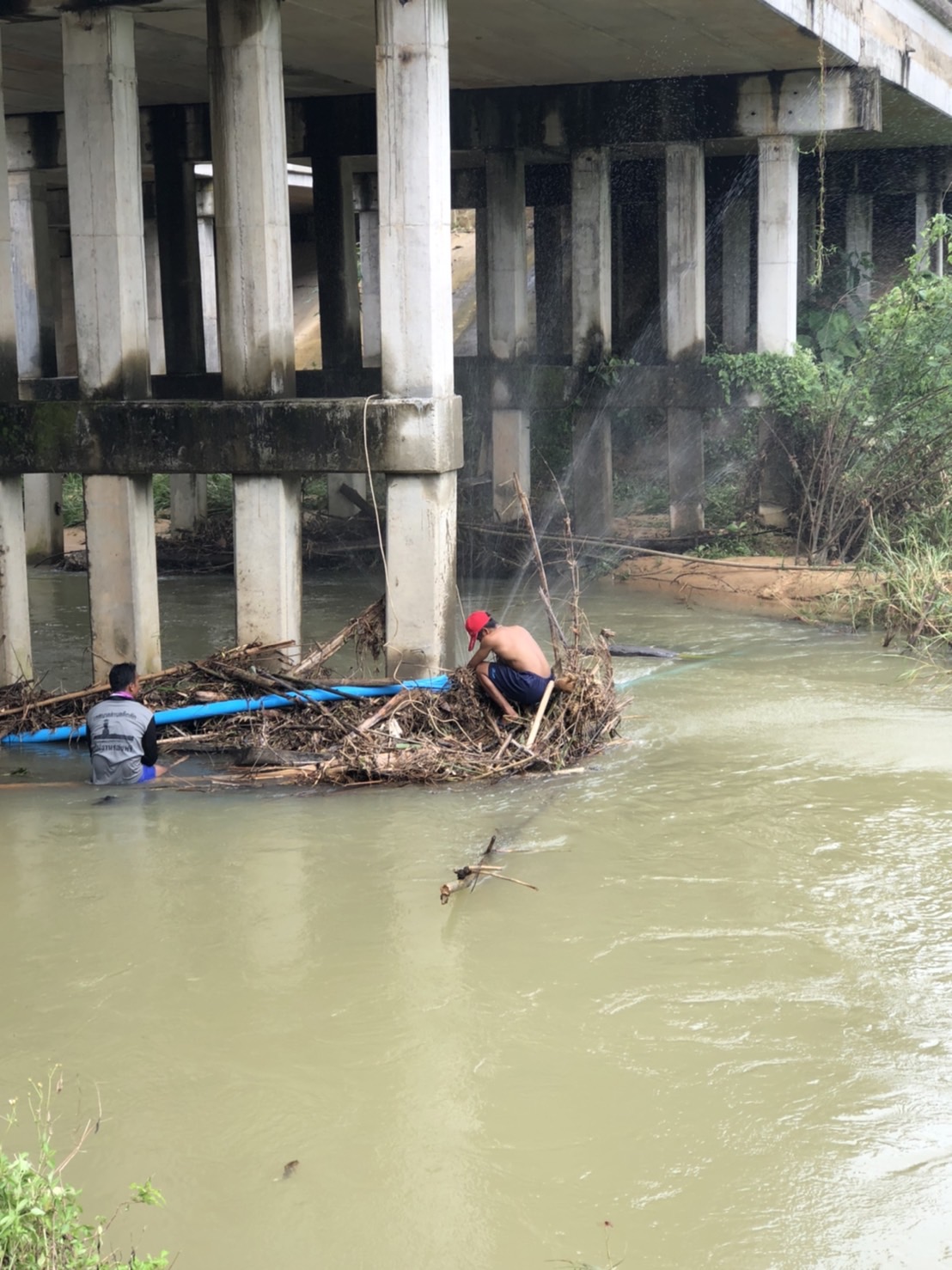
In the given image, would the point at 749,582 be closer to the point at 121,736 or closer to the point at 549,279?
the point at 121,736

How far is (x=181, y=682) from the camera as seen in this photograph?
10867 mm

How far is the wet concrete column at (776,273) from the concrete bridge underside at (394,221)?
1.3 inches

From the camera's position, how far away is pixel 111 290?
10.9 m

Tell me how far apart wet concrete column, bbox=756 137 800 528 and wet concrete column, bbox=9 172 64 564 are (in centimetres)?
930

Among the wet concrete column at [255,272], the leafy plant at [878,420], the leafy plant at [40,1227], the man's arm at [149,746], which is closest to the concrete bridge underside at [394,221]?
the wet concrete column at [255,272]

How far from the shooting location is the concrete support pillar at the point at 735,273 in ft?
77.2

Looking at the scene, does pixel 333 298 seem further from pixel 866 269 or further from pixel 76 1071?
pixel 76 1071

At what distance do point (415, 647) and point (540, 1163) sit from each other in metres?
5.89

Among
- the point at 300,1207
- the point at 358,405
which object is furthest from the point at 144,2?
the point at 300,1207

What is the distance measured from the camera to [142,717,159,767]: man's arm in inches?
377

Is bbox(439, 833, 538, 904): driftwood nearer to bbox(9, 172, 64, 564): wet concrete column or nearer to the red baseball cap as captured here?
the red baseball cap

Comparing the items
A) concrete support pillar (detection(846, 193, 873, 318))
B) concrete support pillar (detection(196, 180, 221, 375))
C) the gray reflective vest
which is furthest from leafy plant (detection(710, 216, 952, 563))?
concrete support pillar (detection(196, 180, 221, 375))

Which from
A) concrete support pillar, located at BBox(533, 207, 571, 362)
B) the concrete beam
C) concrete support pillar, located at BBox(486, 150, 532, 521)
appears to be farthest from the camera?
concrete support pillar, located at BBox(533, 207, 571, 362)

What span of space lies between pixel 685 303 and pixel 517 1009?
43.1ft
